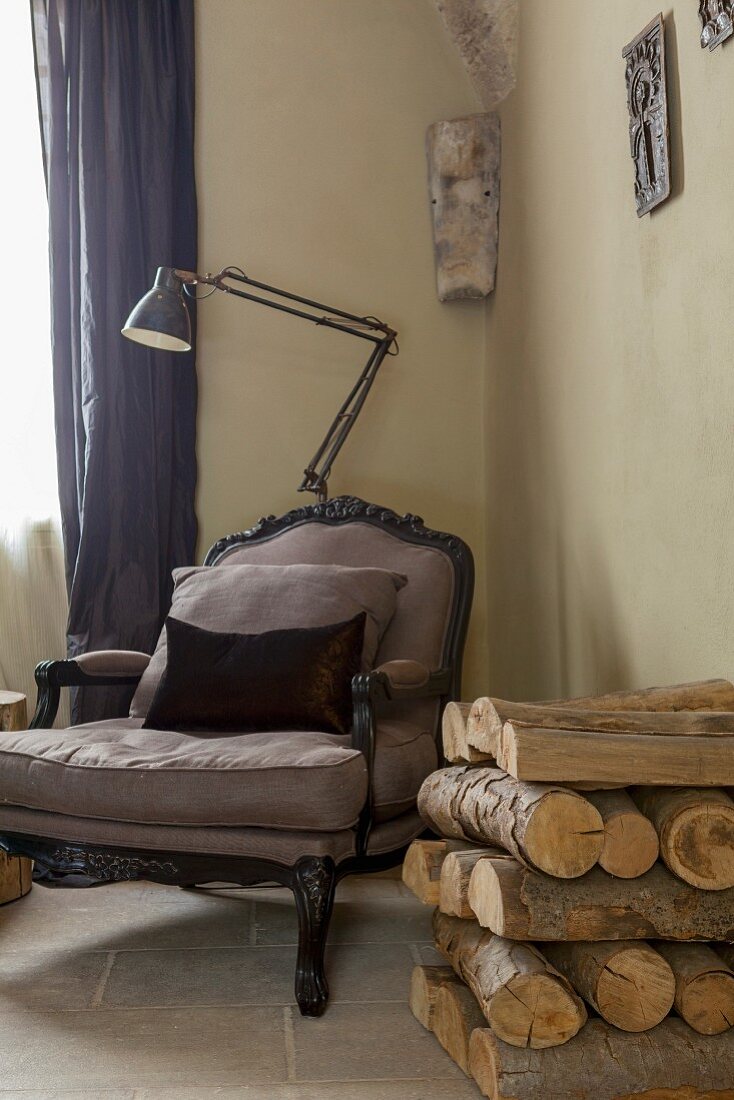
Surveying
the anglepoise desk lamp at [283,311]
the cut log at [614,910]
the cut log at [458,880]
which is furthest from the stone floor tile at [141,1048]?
the anglepoise desk lamp at [283,311]

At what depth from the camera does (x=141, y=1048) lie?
1.88m

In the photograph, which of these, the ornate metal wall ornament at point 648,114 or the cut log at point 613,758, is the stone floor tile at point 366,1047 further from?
the ornate metal wall ornament at point 648,114

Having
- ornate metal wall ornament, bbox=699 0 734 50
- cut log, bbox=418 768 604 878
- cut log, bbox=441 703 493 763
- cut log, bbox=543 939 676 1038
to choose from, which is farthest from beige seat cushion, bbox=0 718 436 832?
ornate metal wall ornament, bbox=699 0 734 50

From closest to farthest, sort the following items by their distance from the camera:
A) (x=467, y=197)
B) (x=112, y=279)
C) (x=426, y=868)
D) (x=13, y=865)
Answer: (x=426, y=868)
(x=13, y=865)
(x=112, y=279)
(x=467, y=197)

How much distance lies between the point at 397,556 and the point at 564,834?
1585mm

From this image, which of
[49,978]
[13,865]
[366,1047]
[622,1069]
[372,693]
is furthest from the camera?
[13,865]

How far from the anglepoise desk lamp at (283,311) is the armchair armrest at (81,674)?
85 centimetres

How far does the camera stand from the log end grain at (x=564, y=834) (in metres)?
1.53

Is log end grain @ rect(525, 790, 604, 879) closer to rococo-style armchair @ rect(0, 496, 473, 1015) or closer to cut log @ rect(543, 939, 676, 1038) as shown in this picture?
cut log @ rect(543, 939, 676, 1038)

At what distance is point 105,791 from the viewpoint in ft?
7.02

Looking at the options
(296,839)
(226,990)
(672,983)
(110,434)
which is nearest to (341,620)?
(296,839)

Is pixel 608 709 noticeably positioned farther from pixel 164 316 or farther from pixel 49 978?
pixel 164 316

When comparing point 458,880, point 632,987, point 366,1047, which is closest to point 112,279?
point 458,880

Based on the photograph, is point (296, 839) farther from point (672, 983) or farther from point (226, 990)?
point (672, 983)
